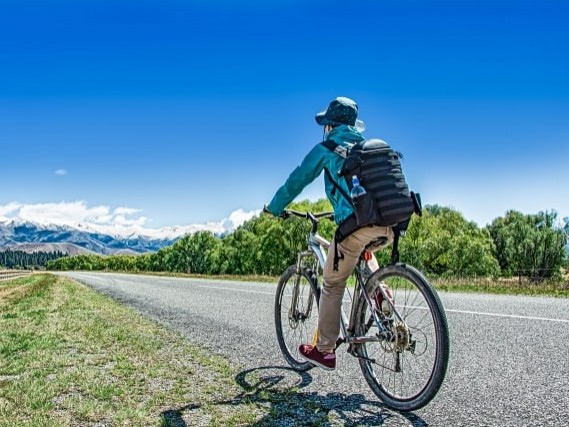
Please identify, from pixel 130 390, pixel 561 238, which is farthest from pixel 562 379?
pixel 561 238

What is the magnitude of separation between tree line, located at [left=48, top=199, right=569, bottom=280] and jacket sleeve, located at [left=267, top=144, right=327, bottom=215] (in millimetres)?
42320

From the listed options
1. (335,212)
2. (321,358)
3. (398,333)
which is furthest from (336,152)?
(321,358)

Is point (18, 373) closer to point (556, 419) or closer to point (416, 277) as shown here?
point (416, 277)

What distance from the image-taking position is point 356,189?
3.31 meters

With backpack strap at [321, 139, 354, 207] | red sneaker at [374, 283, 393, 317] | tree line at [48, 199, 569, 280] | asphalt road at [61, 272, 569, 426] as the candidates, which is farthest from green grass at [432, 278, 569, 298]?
tree line at [48, 199, 569, 280]

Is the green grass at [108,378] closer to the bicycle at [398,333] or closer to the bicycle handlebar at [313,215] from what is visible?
the bicycle at [398,333]

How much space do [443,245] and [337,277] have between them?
62848 mm

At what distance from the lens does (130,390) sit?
3.89 m

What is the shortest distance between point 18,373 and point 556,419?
4.26 meters

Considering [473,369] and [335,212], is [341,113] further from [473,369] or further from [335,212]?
[473,369]

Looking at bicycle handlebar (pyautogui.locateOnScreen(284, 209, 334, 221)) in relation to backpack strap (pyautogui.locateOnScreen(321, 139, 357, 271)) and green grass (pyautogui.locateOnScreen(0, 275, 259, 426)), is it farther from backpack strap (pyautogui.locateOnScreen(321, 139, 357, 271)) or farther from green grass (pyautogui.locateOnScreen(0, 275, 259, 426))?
green grass (pyautogui.locateOnScreen(0, 275, 259, 426))

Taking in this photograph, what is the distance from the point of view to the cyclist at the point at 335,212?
3584 mm

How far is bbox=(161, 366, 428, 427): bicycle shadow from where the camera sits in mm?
3197

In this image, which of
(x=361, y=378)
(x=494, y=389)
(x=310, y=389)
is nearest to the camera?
(x=494, y=389)
